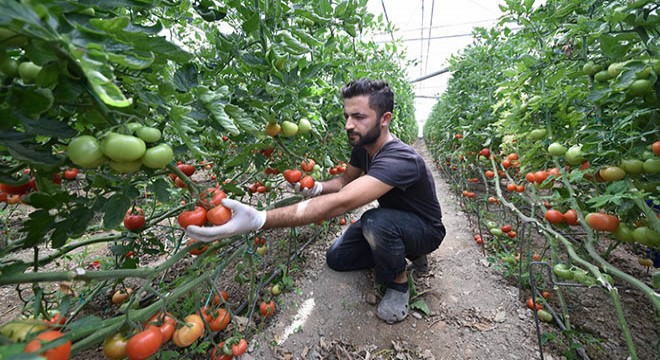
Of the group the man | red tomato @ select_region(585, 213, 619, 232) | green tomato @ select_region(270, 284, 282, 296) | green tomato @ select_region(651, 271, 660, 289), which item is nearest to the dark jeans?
the man

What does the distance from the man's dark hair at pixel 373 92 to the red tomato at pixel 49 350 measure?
5.52ft

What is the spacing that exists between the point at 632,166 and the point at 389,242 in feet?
3.83

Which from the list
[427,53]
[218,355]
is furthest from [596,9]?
[427,53]

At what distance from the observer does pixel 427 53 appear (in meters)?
12.2

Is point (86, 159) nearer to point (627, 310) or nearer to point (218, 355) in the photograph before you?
point (218, 355)

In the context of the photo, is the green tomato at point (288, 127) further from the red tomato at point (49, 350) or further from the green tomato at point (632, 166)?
the green tomato at point (632, 166)

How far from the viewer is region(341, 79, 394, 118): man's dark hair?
177 cm

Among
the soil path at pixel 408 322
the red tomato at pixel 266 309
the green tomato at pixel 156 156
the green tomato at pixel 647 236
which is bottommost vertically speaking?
the soil path at pixel 408 322

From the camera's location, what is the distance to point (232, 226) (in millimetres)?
1073

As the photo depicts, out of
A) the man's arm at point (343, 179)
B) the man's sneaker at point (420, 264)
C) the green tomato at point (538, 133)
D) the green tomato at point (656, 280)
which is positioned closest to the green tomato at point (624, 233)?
the green tomato at point (656, 280)

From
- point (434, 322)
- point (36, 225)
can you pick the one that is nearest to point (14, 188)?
point (36, 225)

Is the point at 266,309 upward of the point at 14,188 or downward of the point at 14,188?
downward

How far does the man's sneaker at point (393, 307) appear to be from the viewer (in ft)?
5.68

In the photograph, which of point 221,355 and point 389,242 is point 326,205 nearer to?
point 389,242
